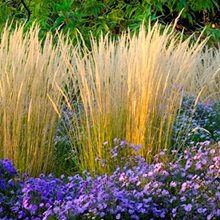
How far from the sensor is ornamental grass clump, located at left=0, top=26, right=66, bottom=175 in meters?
3.58

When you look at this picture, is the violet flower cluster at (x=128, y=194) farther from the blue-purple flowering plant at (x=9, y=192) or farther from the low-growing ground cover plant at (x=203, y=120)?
the low-growing ground cover plant at (x=203, y=120)

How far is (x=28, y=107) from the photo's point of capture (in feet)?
12.2

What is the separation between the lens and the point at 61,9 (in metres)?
6.80

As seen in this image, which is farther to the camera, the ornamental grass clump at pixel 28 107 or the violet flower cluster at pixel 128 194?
the ornamental grass clump at pixel 28 107

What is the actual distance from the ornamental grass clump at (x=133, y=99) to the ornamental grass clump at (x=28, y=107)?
0.15 meters

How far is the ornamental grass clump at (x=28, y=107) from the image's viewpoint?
11.8 feet

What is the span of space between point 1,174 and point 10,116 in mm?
619

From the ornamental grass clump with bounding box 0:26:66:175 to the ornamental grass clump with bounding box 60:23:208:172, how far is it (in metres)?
0.15

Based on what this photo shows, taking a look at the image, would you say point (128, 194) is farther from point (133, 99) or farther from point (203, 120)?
point (203, 120)

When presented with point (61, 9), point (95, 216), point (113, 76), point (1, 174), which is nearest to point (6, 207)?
point (1, 174)

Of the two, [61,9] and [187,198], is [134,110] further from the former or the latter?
[61,9]

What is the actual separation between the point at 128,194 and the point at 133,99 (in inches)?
41.3

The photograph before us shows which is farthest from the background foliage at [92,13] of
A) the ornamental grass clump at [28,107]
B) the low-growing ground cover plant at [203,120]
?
the ornamental grass clump at [28,107]

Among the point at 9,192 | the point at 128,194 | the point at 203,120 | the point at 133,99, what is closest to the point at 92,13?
the point at 203,120
